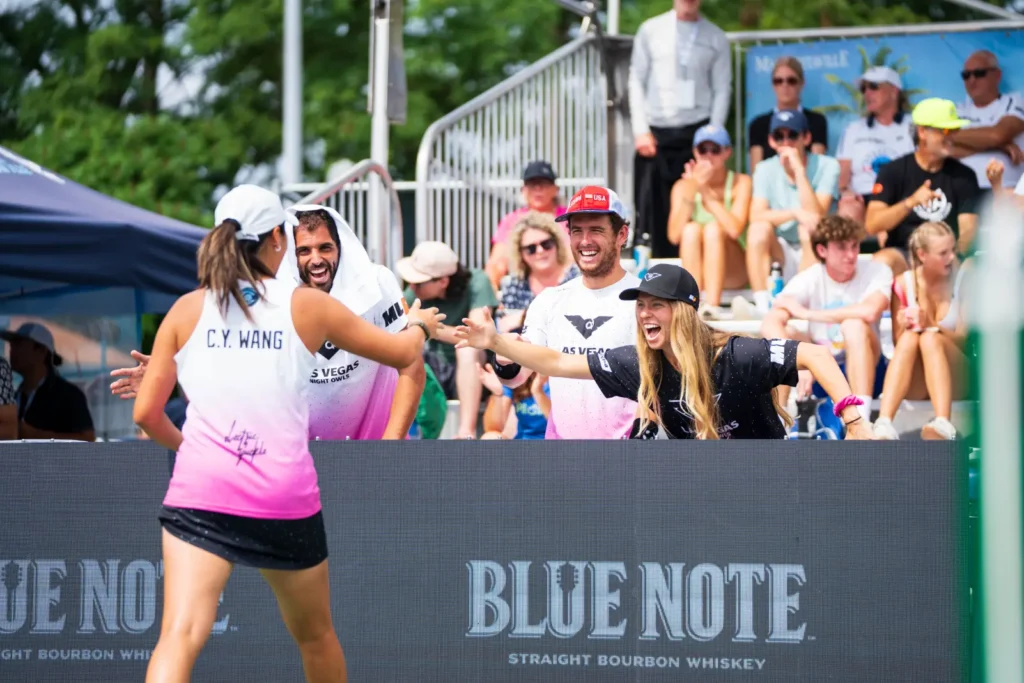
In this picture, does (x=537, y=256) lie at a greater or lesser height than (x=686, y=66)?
lesser

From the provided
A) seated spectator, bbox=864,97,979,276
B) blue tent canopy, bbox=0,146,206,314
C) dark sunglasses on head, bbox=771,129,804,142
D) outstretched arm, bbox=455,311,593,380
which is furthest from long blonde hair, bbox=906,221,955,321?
blue tent canopy, bbox=0,146,206,314

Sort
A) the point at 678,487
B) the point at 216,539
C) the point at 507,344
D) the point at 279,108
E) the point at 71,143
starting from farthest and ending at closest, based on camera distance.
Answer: the point at 279,108, the point at 71,143, the point at 507,344, the point at 678,487, the point at 216,539

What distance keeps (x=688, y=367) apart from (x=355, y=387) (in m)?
1.47

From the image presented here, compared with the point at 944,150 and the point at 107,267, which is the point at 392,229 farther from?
the point at 944,150

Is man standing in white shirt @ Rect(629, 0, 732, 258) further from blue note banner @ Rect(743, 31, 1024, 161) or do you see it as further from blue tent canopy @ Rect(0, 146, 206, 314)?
blue tent canopy @ Rect(0, 146, 206, 314)

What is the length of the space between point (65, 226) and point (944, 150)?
551 centimetres

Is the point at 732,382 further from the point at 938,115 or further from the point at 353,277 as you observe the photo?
the point at 938,115

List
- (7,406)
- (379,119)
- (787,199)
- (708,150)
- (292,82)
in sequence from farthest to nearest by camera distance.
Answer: (292,82) → (379,119) → (787,199) → (708,150) → (7,406)

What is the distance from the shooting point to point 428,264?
787 cm

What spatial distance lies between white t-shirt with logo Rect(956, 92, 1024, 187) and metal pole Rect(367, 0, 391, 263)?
4.18 metres

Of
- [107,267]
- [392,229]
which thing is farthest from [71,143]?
[107,267]

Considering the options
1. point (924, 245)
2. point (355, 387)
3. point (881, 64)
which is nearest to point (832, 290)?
point (924, 245)

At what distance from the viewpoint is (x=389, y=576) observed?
5141mm

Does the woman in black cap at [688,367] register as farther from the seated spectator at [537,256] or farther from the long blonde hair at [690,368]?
the seated spectator at [537,256]
